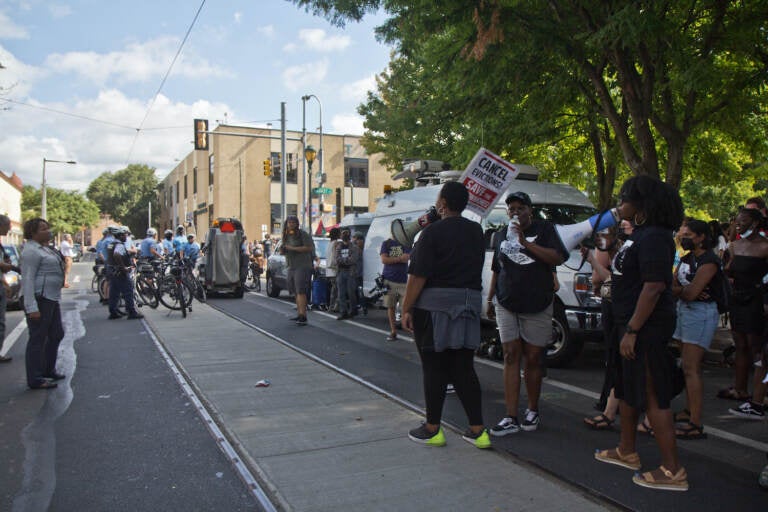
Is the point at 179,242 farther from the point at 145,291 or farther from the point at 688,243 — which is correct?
the point at 688,243

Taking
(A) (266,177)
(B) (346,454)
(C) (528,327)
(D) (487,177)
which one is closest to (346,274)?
(D) (487,177)

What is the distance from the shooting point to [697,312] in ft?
15.7

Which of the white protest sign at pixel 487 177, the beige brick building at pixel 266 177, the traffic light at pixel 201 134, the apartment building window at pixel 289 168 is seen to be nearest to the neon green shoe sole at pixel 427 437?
the white protest sign at pixel 487 177

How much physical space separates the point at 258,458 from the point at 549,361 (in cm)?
428

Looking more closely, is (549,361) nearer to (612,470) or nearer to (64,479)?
(612,470)

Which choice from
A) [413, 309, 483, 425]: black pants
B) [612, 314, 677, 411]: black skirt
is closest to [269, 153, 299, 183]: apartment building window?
[413, 309, 483, 425]: black pants

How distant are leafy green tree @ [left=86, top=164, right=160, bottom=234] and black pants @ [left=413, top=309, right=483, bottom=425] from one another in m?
81.7

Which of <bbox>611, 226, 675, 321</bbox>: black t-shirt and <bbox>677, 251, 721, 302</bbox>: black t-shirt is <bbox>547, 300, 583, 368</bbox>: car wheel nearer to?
<bbox>677, 251, 721, 302</bbox>: black t-shirt

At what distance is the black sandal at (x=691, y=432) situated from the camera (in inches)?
187

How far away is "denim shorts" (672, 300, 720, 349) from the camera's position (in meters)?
4.74

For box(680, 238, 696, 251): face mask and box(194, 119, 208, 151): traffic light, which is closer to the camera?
box(680, 238, 696, 251): face mask

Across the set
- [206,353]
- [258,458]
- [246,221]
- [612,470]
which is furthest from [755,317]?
[246,221]

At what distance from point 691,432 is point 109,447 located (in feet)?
14.2

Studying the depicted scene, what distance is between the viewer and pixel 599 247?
522 cm
